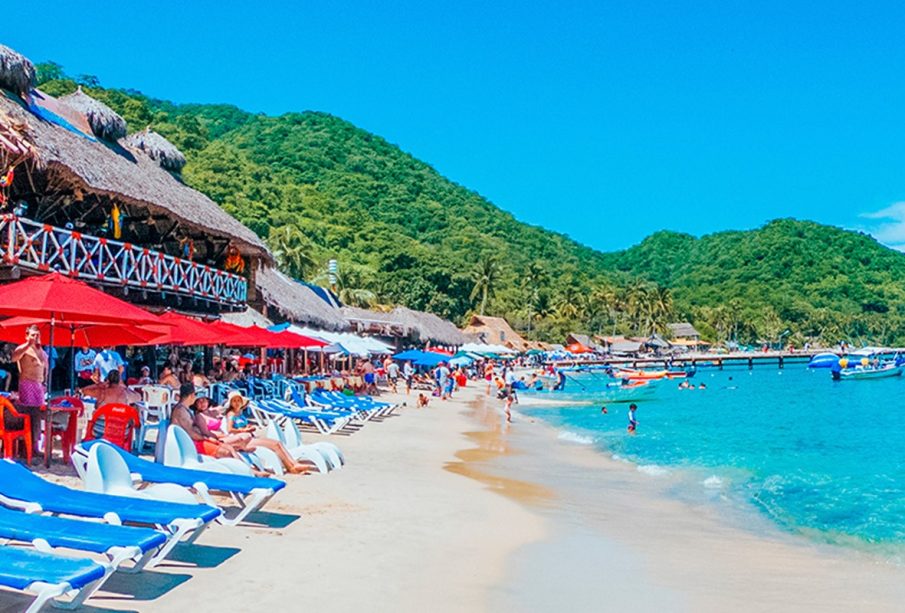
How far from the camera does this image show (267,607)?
16.5 ft

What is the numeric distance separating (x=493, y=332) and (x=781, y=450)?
4535cm

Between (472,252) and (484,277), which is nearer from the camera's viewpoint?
(484,277)

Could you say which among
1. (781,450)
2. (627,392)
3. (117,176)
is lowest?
(781,450)

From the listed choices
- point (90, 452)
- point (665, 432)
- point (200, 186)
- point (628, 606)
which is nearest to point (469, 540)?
point (628, 606)

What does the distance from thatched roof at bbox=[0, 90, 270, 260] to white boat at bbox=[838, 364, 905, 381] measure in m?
56.2

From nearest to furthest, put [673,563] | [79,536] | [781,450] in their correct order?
[79,536] → [673,563] → [781,450]

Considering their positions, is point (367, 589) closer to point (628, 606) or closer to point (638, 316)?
point (628, 606)

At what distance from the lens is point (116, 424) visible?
8.81 metres

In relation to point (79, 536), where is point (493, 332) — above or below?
above

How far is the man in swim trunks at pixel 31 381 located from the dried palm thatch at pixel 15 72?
1012 centimetres

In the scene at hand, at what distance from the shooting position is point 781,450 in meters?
20.3

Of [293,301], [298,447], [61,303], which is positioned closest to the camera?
[61,303]

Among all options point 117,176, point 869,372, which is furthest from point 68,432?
point 869,372

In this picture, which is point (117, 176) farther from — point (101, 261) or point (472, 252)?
point (472, 252)
